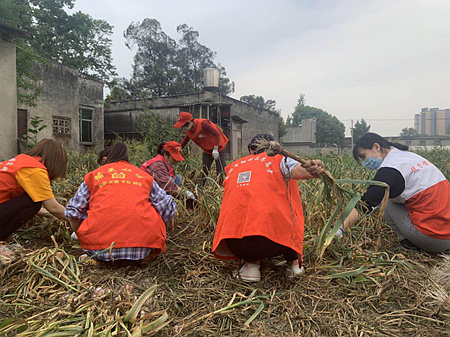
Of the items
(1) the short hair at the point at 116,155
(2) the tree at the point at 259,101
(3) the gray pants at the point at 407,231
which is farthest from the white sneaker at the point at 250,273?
(2) the tree at the point at 259,101

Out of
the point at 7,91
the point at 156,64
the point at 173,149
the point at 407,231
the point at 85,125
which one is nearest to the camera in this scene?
the point at 407,231

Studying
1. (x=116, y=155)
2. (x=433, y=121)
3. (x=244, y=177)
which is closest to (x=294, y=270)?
(x=244, y=177)

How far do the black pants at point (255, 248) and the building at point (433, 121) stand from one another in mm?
46553

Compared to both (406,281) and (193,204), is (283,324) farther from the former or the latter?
(193,204)

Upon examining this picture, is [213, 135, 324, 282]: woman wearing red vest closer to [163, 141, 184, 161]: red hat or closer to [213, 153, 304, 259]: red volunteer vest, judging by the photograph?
[213, 153, 304, 259]: red volunteer vest

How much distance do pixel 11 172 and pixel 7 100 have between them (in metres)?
5.76

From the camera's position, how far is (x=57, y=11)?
1919 centimetres

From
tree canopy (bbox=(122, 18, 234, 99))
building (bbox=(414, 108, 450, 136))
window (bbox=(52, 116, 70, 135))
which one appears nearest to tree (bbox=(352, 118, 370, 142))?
building (bbox=(414, 108, 450, 136))

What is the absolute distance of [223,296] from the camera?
6.07 feet

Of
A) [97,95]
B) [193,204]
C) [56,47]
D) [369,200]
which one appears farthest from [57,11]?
[369,200]

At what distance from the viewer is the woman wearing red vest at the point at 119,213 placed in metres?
2.04

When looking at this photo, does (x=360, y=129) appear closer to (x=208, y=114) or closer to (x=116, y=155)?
(x=208, y=114)

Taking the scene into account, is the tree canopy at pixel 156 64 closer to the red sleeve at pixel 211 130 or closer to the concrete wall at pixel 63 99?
the concrete wall at pixel 63 99

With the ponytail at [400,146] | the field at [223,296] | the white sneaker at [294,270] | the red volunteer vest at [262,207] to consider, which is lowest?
the field at [223,296]
